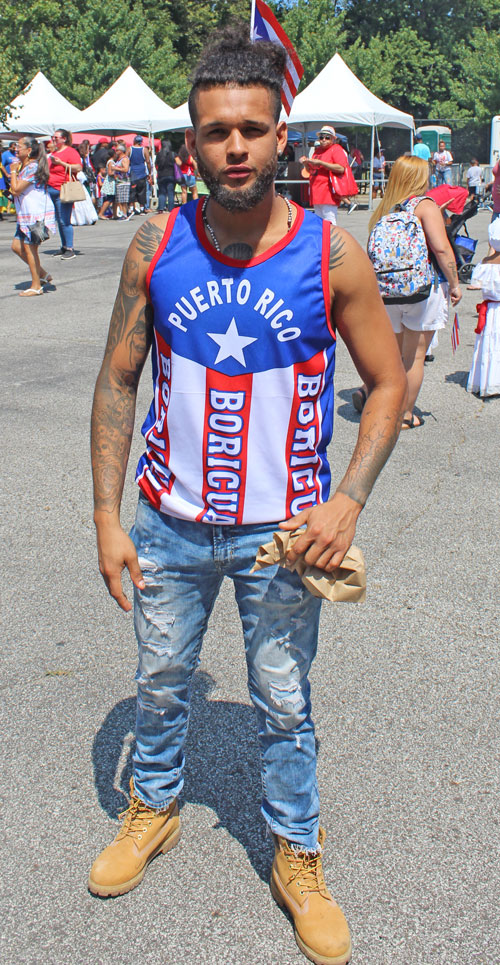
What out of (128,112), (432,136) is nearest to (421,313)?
(128,112)

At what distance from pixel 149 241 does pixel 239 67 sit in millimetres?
414

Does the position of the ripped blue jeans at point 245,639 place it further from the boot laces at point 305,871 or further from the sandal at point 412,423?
the sandal at point 412,423

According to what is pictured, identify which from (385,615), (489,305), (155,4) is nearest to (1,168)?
(489,305)

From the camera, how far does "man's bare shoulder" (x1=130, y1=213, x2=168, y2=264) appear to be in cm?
197

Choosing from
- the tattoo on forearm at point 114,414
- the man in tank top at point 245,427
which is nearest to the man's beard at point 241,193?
the man in tank top at point 245,427

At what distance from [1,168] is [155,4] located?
84.9 ft

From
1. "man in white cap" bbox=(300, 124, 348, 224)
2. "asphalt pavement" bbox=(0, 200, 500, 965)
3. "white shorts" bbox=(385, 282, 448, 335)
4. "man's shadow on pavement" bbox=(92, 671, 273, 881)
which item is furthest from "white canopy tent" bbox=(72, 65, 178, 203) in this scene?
"man's shadow on pavement" bbox=(92, 671, 273, 881)

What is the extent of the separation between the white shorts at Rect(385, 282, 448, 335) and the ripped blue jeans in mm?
4017

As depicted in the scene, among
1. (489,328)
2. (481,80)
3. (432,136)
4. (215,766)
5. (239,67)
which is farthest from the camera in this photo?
(481,80)

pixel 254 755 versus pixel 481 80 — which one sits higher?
pixel 481 80

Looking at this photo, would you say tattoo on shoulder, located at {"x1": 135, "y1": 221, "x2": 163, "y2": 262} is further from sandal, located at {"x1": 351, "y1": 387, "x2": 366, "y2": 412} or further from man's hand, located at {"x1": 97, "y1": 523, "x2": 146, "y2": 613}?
sandal, located at {"x1": 351, "y1": 387, "x2": 366, "y2": 412}

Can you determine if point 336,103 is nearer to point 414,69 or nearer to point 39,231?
point 39,231

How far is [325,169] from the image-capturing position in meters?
11.8

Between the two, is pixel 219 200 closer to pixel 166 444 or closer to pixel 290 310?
pixel 290 310
